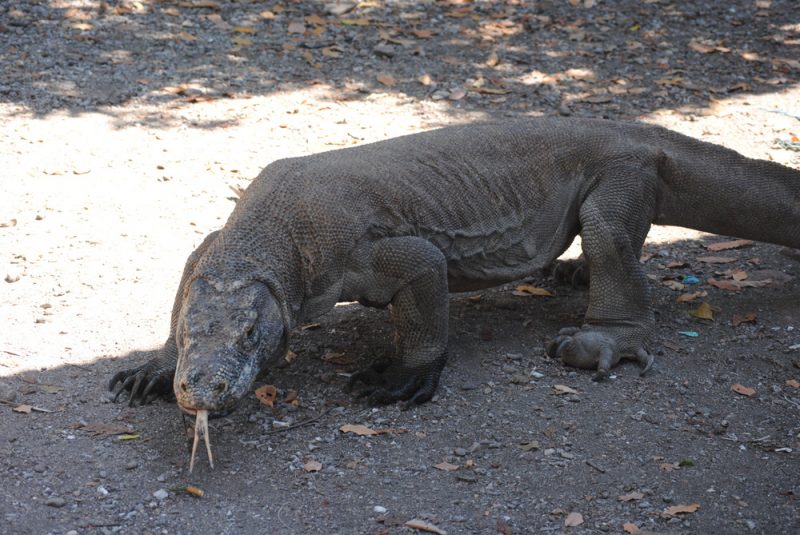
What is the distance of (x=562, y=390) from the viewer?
4.74 m

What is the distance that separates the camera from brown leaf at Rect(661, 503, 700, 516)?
3.78m

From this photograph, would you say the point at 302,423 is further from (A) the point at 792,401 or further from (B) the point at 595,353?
(A) the point at 792,401

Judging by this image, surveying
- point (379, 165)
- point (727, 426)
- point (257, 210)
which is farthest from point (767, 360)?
point (257, 210)

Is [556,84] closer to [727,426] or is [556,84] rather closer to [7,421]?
[727,426]

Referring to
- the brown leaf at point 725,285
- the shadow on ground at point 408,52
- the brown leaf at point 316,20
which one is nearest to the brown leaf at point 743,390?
the brown leaf at point 725,285

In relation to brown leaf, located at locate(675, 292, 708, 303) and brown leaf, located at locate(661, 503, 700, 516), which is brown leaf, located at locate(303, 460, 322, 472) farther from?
brown leaf, located at locate(675, 292, 708, 303)

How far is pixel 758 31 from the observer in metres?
10.1

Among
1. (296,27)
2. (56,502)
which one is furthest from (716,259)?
(296,27)

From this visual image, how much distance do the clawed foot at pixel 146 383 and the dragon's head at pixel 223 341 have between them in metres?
0.50

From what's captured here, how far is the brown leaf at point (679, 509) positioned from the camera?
3775 mm

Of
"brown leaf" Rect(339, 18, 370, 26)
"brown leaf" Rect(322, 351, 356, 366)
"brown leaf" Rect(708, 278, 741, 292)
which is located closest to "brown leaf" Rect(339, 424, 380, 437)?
"brown leaf" Rect(322, 351, 356, 366)

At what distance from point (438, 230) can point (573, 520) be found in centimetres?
168

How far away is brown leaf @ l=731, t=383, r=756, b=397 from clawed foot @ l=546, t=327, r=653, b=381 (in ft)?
1.33

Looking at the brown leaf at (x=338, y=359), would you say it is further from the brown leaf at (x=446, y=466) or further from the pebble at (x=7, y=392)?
the pebble at (x=7, y=392)
